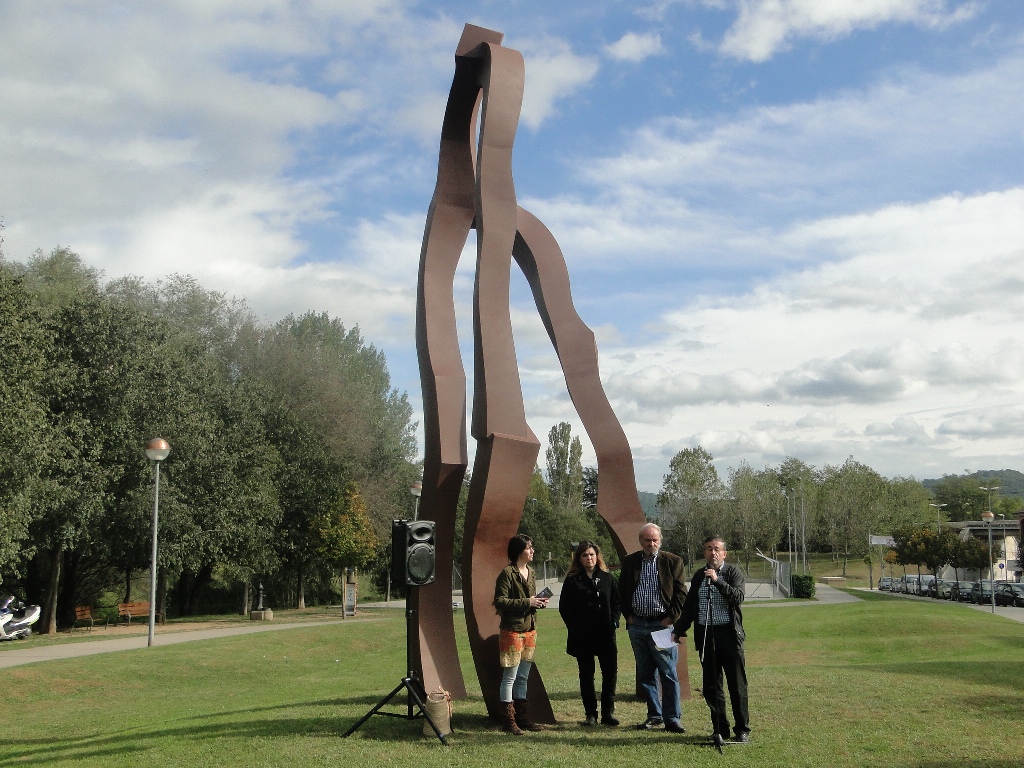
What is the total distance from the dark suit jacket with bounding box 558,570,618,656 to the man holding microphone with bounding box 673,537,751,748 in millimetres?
982

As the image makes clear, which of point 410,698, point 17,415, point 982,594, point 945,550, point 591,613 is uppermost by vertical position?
point 17,415

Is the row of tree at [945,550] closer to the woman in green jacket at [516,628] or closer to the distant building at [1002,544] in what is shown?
the distant building at [1002,544]

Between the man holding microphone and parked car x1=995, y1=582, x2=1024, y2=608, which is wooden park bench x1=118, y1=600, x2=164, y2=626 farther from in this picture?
parked car x1=995, y1=582, x2=1024, y2=608

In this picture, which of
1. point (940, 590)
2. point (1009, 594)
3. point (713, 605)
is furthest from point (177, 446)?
point (940, 590)

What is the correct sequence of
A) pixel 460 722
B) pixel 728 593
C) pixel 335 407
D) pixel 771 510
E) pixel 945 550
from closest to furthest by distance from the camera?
1. pixel 728 593
2. pixel 460 722
3. pixel 335 407
4. pixel 945 550
5. pixel 771 510

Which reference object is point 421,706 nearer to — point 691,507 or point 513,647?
point 513,647

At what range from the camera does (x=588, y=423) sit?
36.2 feet

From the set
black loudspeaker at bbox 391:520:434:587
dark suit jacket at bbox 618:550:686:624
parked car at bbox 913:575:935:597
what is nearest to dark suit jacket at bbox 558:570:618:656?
dark suit jacket at bbox 618:550:686:624

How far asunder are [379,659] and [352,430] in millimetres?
18267

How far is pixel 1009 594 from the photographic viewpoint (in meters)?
43.0

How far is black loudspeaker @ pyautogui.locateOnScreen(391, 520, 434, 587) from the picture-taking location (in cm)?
864

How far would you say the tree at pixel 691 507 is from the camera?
65.9 m

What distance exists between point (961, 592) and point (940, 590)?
2607 mm

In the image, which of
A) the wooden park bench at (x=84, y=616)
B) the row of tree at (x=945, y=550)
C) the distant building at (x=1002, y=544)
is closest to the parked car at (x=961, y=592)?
the row of tree at (x=945, y=550)
